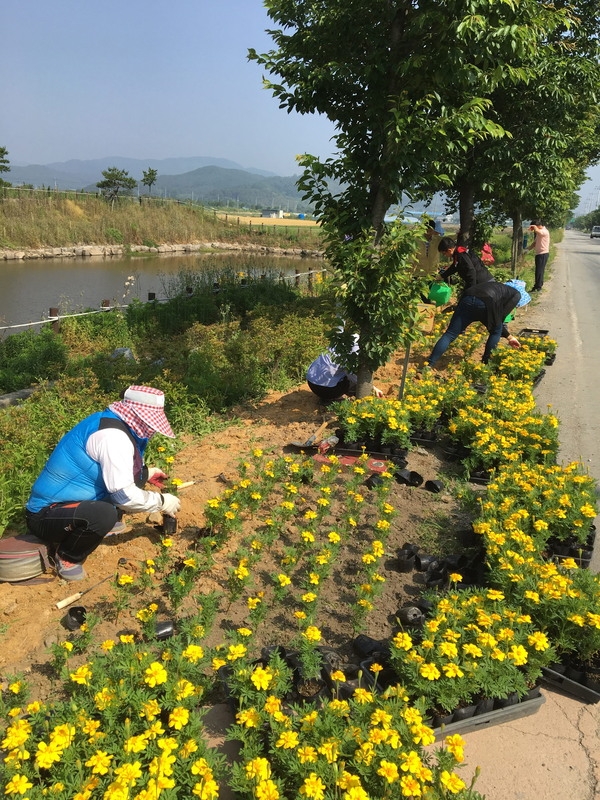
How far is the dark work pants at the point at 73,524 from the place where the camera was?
336 cm

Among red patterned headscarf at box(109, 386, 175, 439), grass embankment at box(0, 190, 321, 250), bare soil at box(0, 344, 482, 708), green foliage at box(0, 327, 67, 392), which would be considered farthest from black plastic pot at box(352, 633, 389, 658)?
grass embankment at box(0, 190, 321, 250)

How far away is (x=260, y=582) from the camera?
343 centimetres

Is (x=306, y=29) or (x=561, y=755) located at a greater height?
(x=306, y=29)

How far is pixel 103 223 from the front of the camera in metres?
31.1

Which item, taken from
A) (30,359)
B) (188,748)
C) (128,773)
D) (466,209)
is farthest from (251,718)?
(466,209)

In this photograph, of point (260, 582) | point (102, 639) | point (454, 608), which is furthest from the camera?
point (260, 582)

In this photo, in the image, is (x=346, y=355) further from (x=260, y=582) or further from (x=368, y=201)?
(x=260, y=582)

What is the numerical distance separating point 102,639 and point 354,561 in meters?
1.61

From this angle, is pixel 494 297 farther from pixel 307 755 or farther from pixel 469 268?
pixel 307 755

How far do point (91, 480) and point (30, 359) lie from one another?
569 cm

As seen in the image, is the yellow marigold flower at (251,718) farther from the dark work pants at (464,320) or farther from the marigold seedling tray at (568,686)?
the dark work pants at (464,320)

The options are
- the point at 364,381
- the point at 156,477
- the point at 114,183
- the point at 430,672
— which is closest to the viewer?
the point at 430,672

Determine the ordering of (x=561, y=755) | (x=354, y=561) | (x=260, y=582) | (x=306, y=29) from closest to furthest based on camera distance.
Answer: (x=561, y=755) < (x=260, y=582) < (x=354, y=561) < (x=306, y=29)

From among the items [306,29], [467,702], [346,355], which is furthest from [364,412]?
[306,29]
